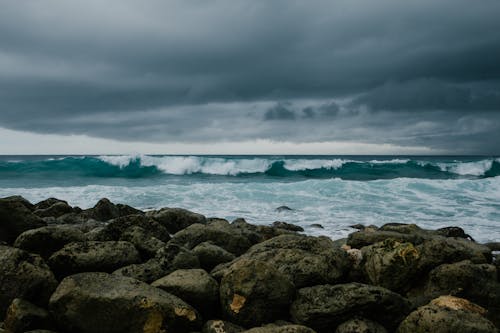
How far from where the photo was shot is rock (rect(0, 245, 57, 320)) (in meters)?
3.83

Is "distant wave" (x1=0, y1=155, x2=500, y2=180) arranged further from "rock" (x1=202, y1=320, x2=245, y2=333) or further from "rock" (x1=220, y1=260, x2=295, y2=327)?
"rock" (x1=202, y1=320, x2=245, y2=333)

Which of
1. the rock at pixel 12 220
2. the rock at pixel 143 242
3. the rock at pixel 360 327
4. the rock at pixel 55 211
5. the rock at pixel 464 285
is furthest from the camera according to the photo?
the rock at pixel 55 211

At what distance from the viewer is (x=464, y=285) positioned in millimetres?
4766

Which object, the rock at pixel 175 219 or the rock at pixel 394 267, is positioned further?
the rock at pixel 175 219

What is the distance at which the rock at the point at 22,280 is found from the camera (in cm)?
383

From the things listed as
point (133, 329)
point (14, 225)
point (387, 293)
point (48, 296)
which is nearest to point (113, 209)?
point (14, 225)

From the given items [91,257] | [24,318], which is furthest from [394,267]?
[24,318]

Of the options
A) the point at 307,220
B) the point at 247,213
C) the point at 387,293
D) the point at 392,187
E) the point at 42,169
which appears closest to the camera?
the point at 387,293

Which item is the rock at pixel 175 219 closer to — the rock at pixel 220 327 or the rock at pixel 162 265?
the rock at pixel 162 265

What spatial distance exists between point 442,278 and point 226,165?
3360 cm

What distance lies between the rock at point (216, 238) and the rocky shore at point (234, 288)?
1.06 metres

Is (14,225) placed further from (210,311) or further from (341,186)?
(341,186)

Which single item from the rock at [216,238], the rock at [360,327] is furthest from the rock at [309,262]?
the rock at [216,238]

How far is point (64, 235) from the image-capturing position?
197 inches
